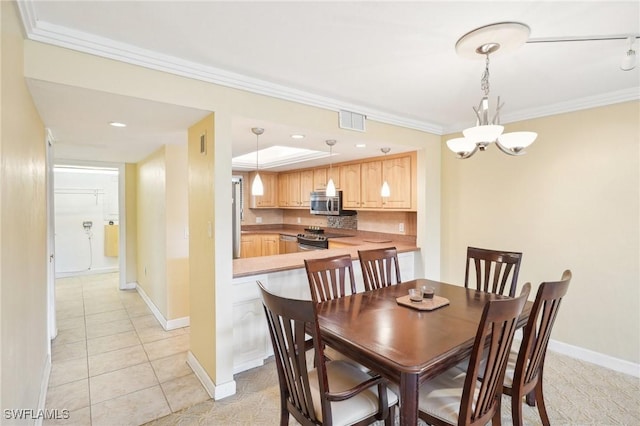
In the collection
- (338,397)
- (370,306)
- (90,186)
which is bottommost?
(338,397)

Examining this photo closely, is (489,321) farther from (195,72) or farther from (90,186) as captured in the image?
(90,186)

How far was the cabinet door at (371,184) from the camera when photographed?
4555mm

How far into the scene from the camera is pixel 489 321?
4.38 ft

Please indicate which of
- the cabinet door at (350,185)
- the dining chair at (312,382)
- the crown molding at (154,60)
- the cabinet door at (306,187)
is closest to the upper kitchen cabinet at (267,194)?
the cabinet door at (306,187)

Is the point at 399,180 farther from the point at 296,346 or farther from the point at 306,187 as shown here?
the point at 296,346

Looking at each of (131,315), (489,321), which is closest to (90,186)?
(131,315)

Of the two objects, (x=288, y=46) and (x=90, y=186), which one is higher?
(x=288, y=46)

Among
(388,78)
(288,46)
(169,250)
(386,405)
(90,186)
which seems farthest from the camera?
(90,186)

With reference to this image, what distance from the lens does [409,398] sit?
53.7 inches

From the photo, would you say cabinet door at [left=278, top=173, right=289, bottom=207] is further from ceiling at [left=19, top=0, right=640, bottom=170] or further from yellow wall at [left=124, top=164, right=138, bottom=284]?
ceiling at [left=19, top=0, right=640, bottom=170]

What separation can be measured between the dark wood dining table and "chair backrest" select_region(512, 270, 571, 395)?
0.25 meters

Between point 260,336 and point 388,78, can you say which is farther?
point 260,336

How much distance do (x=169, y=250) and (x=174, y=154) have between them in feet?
3.62

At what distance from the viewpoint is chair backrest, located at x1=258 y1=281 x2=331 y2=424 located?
134cm
